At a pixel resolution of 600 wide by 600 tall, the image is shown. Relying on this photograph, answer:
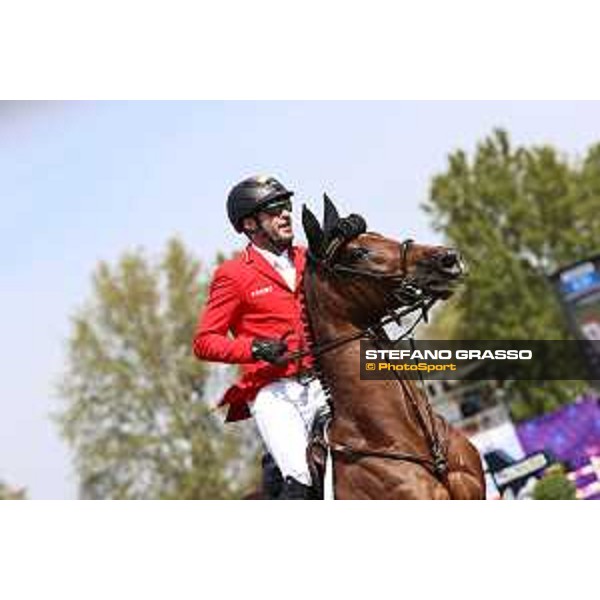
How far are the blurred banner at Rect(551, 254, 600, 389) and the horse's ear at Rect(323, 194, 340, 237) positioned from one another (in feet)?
25.3

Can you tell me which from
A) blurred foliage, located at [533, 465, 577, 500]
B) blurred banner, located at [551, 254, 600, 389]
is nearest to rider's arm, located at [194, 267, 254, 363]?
blurred foliage, located at [533, 465, 577, 500]

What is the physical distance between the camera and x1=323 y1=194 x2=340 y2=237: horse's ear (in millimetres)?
7008

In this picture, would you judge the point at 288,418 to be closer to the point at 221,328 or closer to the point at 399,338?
the point at 221,328

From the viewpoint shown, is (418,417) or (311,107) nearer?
(418,417)

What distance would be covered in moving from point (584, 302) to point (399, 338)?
762 centimetres

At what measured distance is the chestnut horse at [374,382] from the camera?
6875 mm

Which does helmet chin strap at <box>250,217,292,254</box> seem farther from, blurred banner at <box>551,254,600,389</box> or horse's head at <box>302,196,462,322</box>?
blurred banner at <box>551,254,600,389</box>

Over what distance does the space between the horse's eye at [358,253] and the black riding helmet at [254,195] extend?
23.1 inches

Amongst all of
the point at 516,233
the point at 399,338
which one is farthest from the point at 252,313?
the point at 516,233
